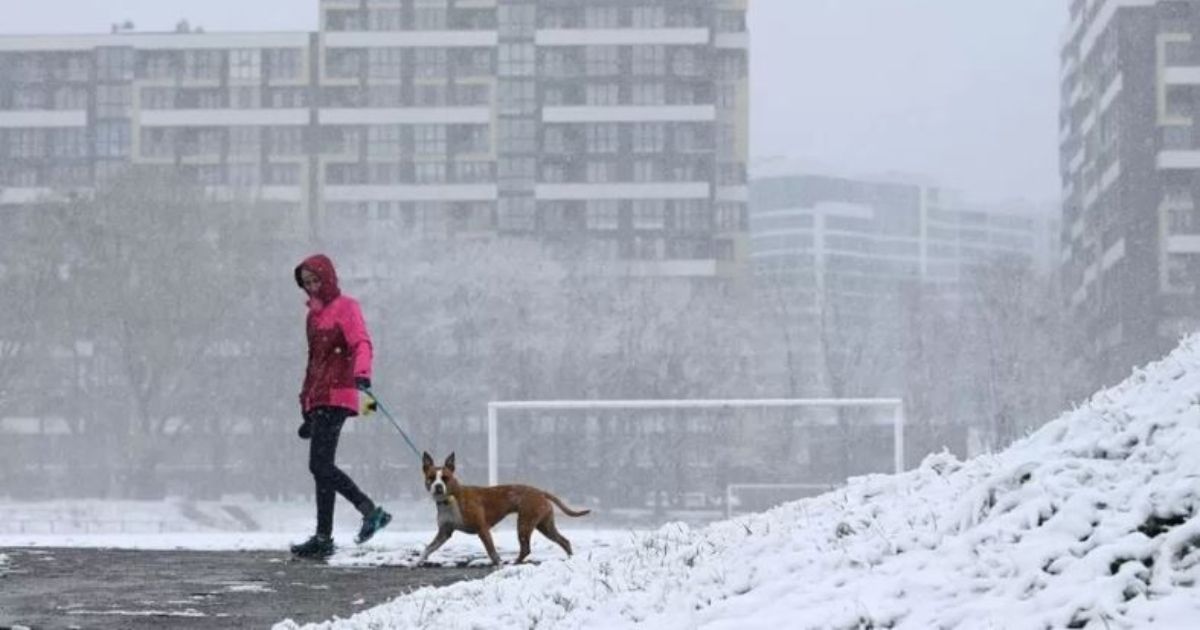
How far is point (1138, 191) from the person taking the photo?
94188 mm

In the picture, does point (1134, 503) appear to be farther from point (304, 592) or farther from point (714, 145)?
point (714, 145)

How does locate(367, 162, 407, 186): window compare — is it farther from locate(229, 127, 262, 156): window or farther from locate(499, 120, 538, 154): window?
locate(229, 127, 262, 156): window

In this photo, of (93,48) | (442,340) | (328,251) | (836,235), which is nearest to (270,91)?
(93,48)

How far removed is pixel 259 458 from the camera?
70.4 metres

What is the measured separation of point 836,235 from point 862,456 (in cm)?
14106

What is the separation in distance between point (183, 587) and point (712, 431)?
13032 millimetres

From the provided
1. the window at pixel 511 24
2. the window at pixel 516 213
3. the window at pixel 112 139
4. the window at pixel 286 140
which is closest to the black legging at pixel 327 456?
the window at pixel 516 213

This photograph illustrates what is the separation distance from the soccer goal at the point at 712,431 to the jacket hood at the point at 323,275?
16.1 ft

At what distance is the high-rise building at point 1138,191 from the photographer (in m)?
87.9

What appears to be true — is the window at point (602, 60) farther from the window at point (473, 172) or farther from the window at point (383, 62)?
the window at point (383, 62)

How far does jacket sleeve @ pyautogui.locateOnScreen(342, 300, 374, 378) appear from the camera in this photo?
9969 millimetres

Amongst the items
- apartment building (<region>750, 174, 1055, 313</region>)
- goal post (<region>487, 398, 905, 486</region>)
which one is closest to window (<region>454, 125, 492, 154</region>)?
apartment building (<region>750, 174, 1055, 313</region>)

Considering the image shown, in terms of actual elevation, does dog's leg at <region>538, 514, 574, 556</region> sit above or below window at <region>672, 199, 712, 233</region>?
below

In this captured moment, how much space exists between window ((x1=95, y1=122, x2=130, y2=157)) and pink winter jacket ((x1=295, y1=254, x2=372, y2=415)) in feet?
311
